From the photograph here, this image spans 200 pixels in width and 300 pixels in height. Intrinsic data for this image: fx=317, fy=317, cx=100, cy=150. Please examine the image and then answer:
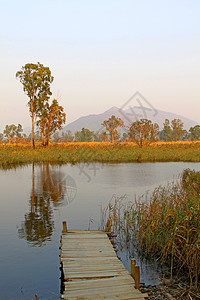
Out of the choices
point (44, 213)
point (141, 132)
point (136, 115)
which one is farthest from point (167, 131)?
point (44, 213)

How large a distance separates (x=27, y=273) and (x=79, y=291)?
2.34 metres

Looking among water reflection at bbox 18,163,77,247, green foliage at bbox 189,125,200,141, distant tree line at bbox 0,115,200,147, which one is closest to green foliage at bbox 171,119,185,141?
distant tree line at bbox 0,115,200,147

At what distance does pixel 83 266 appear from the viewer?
6.41 m

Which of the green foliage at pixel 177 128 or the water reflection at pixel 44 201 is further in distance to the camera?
the green foliage at pixel 177 128

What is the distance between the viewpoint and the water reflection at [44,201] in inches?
385

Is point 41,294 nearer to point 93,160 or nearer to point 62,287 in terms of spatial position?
point 62,287

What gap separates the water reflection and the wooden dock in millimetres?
1754

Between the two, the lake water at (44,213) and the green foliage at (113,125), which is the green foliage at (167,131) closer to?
the green foliage at (113,125)

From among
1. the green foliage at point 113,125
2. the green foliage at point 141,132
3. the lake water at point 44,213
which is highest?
the green foliage at point 113,125

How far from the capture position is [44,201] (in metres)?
14.5

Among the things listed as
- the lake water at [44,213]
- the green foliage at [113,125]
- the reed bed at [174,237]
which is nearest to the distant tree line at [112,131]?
the green foliage at [113,125]

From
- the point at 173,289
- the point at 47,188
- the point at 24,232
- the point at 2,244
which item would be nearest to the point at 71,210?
the point at 24,232

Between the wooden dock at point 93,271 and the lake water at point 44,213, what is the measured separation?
1.96 ft

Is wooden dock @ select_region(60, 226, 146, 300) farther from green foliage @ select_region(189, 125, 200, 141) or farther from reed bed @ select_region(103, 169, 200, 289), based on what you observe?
green foliage @ select_region(189, 125, 200, 141)
